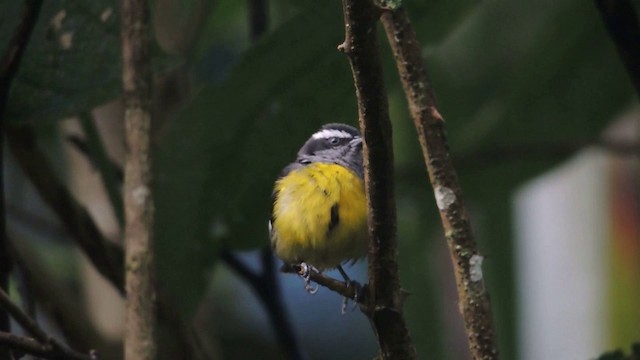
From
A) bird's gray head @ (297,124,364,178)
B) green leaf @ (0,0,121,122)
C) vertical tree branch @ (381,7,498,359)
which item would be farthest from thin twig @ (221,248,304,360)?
vertical tree branch @ (381,7,498,359)

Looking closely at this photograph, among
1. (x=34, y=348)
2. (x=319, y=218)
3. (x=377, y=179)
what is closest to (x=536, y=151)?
(x=319, y=218)

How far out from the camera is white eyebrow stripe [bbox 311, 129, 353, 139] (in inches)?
83.2

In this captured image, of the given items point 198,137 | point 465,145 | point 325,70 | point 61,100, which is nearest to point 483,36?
point 465,145

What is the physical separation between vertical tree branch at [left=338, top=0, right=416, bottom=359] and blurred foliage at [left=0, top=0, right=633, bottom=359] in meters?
0.66

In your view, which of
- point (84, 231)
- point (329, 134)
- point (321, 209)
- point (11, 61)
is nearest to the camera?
point (11, 61)

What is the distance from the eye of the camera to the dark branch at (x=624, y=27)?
1659 millimetres

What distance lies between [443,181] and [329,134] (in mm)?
788

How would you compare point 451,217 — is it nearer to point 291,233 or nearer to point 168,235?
point 291,233

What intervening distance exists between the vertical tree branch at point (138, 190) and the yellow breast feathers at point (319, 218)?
436 mm

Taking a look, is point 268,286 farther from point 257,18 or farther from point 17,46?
point 17,46

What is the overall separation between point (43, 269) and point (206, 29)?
2.05ft

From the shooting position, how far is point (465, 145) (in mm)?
2311

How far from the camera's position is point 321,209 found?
2000mm

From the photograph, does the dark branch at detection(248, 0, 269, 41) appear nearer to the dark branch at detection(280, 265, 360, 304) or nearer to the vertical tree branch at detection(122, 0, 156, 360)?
the vertical tree branch at detection(122, 0, 156, 360)
